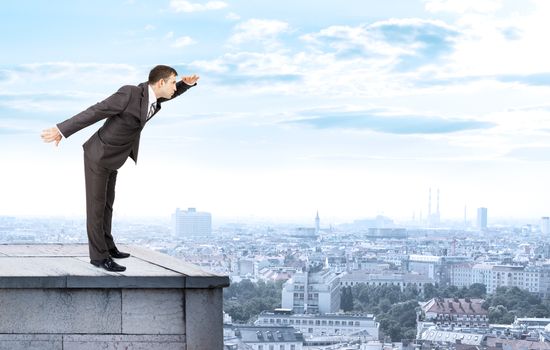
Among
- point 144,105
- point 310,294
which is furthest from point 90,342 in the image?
point 310,294

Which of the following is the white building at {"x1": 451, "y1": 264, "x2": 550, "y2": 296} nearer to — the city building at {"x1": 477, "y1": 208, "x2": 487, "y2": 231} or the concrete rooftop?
the city building at {"x1": 477, "y1": 208, "x2": 487, "y2": 231}

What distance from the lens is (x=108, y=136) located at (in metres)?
3.31

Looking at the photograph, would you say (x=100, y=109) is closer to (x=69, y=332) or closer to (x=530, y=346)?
(x=69, y=332)

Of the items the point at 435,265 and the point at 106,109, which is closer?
the point at 106,109

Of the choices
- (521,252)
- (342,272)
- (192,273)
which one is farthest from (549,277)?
(192,273)

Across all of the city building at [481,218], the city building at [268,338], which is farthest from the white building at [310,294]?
the city building at [481,218]

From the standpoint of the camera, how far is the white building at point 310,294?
53688 mm

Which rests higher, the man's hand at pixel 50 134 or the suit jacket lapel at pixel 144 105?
the suit jacket lapel at pixel 144 105

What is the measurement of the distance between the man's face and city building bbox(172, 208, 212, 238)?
72.4 meters

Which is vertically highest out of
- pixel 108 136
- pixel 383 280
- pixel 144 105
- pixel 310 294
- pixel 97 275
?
pixel 144 105

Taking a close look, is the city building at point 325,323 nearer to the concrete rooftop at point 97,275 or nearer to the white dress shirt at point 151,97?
the concrete rooftop at point 97,275

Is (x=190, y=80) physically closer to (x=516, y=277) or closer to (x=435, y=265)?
(x=516, y=277)

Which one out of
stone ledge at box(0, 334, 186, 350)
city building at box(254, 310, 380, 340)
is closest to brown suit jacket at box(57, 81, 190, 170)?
stone ledge at box(0, 334, 186, 350)

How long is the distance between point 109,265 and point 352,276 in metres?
56.3
